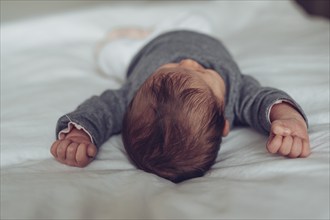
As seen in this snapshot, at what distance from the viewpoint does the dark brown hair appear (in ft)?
2.21

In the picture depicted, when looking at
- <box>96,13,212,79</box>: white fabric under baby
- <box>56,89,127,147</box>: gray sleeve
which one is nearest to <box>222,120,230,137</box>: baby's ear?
<box>56,89,127,147</box>: gray sleeve

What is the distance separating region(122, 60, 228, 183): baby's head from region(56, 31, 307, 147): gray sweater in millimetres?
87

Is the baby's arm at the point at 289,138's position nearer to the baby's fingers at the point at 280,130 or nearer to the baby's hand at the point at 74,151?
the baby's fingers at the point at 280,130

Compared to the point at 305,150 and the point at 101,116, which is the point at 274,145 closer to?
the point at 305,150

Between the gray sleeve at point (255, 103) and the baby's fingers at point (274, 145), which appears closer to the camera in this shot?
the baby's fingers at point (274, 145)

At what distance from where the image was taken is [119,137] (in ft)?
2.74

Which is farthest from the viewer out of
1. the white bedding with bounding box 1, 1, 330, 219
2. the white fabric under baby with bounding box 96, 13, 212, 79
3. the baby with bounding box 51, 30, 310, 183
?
the white fabric under baby with bounding box 96, 13, 212, 79

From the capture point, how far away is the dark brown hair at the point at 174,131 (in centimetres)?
67

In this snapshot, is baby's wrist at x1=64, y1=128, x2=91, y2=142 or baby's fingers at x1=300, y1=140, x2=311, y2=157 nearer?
baby's fingers at x1=300, y1=140, x2=311, y2=157

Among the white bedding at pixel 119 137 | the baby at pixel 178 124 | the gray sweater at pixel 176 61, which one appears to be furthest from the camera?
the gray sweater at pixel 176 61

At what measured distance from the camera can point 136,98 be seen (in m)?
0.75

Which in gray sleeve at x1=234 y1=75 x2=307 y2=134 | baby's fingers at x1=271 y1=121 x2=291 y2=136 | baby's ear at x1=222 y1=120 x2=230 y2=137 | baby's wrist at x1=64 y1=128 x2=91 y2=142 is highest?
baby's fingers at x1=271 y1=121 x2=291 y2=136

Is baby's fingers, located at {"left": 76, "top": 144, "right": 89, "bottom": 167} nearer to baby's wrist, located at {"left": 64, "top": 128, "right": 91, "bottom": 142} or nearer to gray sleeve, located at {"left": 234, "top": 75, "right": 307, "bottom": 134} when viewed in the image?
baby's wrist, located at {"left": 64, "top": 128, "right": 91, "bottom": 142}

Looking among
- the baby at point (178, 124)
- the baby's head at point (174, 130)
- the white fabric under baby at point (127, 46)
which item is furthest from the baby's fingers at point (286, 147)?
the white fabric under baby at point (127, 46)
